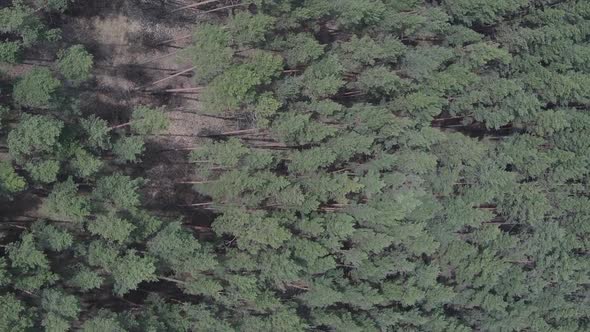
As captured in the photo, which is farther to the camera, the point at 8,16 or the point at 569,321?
the point at 569,321

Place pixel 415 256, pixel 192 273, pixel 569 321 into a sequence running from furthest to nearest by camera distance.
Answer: pixel 569 321, pixel 415 256, pixel 192 273

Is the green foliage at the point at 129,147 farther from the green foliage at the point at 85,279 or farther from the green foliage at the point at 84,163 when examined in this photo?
the green foliage at the point at 85,279

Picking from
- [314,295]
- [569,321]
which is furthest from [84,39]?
[569,321]

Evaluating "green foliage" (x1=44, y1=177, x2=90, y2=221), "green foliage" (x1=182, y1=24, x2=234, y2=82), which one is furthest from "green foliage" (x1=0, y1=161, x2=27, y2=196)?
"green foliage" (x1=182, y1=24, x2=234, y2=82)

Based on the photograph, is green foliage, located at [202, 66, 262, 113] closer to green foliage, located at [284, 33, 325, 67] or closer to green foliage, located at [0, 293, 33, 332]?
green foliage, located at [284, 33, 325, 67]

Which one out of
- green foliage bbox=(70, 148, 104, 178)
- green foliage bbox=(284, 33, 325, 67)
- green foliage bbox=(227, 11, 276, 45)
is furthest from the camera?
green foliage bbox=(284, 33, 325, 67)

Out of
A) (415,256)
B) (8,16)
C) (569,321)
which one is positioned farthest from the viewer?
(569,321)

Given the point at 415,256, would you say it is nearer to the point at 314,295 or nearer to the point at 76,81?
the point at 314,295

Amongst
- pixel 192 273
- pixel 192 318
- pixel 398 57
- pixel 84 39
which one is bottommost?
pixel 192 318
